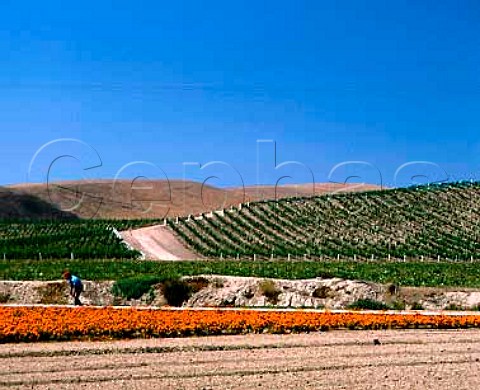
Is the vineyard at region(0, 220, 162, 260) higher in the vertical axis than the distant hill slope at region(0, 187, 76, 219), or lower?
lower

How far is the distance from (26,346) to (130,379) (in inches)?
192

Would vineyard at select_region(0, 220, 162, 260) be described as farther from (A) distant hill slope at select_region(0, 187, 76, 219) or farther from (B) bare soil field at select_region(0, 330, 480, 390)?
(A) distant hill slope at select_region(0, 187, 76, 219)

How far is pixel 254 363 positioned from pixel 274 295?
15.2 m

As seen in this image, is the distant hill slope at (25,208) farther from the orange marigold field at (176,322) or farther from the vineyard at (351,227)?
the orange marigold field at (176,322)

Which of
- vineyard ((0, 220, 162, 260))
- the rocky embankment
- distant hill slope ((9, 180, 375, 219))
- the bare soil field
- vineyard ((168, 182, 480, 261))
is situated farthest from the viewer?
distant hill slope ((9, 180, 375, 219))

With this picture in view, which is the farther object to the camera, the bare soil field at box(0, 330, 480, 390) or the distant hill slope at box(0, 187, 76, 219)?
the distant hill slope at box(0, 187, 76, 219)

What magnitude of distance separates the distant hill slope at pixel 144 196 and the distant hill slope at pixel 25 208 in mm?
2843

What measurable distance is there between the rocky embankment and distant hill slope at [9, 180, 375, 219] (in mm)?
85481

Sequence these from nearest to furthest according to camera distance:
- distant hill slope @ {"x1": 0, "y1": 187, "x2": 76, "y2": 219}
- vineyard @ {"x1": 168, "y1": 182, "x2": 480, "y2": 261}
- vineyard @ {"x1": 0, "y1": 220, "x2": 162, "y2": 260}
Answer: vineyard @ {"x1": 0, "y1": 220, "x2": 162, "y2": 260}
vineyard @ {"x1": 168, "y1": 182, "x2": 480, "y2": 261}
distant hill slope @ {"x1": 0, "y1": 187, "x2": 76, "y2": 219}

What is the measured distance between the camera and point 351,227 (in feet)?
221

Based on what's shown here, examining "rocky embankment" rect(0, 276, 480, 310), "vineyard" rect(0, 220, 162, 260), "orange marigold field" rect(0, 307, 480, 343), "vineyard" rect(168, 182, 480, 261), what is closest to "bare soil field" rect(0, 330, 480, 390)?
"orange marigold field" rect(0, 307, 480, 343)

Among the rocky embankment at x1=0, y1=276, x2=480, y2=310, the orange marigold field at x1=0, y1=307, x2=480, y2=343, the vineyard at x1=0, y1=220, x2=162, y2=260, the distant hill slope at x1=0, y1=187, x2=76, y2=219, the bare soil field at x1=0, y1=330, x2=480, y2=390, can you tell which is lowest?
the bare soil field at x1=0, y1=330, x2=480, y2=390

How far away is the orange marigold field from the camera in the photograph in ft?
61.6

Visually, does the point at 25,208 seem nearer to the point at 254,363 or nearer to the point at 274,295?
the point at 274,295
